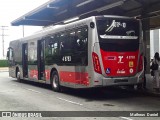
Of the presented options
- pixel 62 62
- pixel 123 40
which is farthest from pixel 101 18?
pixel 62 62

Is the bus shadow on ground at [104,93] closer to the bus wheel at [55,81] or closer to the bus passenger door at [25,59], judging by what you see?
the bus wheel at [55,81]

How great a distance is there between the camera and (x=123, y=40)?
14375 mm

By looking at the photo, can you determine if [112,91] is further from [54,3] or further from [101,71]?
[54,3]

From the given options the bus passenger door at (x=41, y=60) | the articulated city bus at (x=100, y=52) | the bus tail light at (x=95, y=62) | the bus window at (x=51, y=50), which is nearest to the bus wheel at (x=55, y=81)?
the articulated city bus at (x=100, y=52)

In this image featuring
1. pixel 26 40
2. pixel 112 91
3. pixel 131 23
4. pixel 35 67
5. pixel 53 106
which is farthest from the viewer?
pixel 26 40

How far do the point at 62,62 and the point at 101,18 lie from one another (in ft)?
11.1

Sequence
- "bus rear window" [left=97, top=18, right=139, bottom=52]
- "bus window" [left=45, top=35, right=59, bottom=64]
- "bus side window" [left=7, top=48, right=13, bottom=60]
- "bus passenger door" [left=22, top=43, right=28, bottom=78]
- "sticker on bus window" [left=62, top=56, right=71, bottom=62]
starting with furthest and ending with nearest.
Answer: "bus side window" [left=7, top=48, right=13, bottom=60], "bus passenger door" [left=22, top=43, right=28, bottom=78], "bus window" [left=45, top=35, right=59, bottom=64], "sticker on bus window" [left=62, top=56, right=71, bottom=62], "bus rear window" [left=97, top=18, right=139, bottom=52]

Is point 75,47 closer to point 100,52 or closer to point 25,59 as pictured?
point 100,52

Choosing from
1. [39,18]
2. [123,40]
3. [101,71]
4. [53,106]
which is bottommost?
[53,106]

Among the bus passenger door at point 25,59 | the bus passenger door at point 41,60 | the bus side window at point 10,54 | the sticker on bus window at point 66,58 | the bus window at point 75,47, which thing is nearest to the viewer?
the bus window at point 75,47

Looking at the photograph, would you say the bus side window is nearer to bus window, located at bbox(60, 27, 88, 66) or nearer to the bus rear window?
bus window, located at bbox(60, 27, 88, 66)

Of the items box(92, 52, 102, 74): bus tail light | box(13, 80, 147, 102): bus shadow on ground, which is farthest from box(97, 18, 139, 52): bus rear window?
box(13, 80, 147, 102): bus shadow on ground

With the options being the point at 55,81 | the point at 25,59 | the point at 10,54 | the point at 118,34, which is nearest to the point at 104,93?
the point at 55,81

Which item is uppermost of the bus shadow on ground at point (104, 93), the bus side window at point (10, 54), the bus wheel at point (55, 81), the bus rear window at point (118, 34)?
the bus rear window at point (118, 34)
